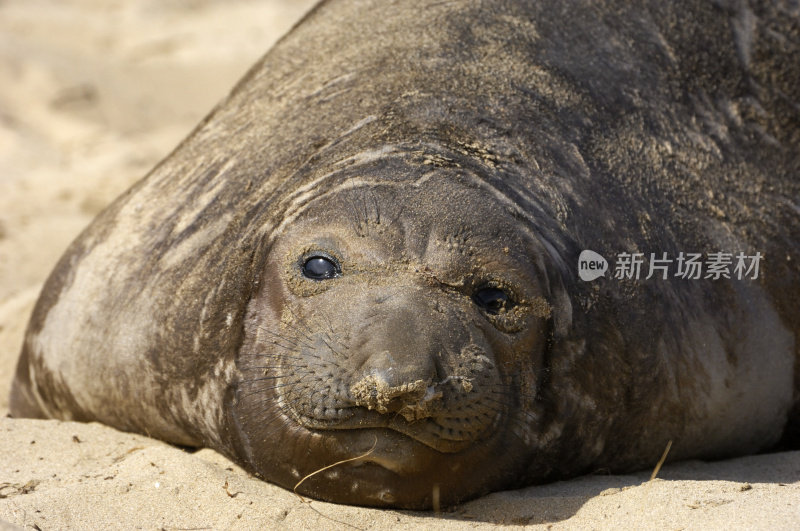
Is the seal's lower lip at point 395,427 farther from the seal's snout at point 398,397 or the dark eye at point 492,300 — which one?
the dark eye at point 492,300

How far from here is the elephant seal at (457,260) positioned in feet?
9.45

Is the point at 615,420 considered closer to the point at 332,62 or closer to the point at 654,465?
the point at 654,465

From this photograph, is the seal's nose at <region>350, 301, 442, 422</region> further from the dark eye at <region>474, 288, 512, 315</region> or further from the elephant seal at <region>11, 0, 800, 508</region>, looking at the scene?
the dark eye at <region>474, 288, 512, 315</region>

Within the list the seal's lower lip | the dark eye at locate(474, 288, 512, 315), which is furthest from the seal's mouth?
the dark eye at locate(474, 288, 512, 315)

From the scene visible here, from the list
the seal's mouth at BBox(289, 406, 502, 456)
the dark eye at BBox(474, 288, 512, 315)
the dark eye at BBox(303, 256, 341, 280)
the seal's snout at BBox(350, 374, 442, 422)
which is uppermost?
the dark eye at BBox(303, 256, 341, 280)

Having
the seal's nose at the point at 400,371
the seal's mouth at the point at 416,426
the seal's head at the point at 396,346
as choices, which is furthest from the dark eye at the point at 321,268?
the seal's mouth at the point at 416,426

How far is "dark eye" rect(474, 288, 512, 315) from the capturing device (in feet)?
9.84

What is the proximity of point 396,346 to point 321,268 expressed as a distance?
0.41m

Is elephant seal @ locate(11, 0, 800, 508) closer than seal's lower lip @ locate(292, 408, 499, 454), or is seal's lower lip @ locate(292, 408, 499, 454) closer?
seal's lower lip @ locate(292, 408, 499, 454)

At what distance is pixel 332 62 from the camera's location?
3887 mm

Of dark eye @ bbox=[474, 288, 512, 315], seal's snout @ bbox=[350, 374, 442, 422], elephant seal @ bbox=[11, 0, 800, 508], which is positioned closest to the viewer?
seal's snout @ bbox=[350, 374, 442, 422]

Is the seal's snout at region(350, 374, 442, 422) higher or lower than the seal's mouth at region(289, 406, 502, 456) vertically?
higher

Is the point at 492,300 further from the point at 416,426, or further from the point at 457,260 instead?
the point at 416,426

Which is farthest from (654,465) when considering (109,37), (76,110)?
(109,37)
